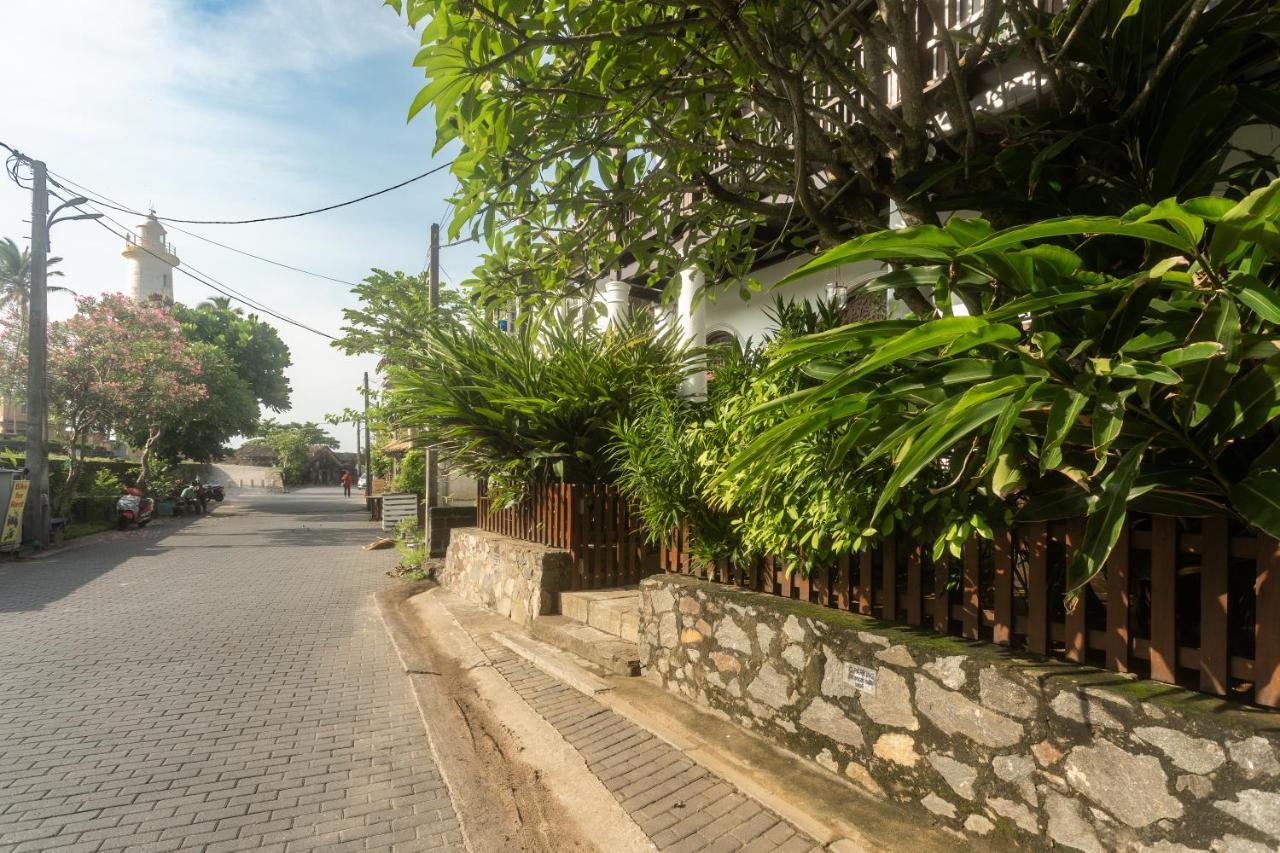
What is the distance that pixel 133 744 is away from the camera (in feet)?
13.4

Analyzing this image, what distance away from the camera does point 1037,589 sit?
267cm

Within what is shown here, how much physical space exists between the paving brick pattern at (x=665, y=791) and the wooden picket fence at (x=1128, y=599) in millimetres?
1092

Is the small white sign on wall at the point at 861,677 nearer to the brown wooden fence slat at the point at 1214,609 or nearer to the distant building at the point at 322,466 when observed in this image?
the brown wooden fence slat at the point at 1214,609

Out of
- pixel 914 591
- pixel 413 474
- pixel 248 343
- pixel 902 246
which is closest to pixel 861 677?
pixel 914 591

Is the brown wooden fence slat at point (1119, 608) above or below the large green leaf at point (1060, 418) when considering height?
below

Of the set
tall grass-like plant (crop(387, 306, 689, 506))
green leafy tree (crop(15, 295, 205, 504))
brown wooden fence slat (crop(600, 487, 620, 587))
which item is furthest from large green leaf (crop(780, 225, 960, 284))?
green leafy tree (crop(15, 295, 205, 504))

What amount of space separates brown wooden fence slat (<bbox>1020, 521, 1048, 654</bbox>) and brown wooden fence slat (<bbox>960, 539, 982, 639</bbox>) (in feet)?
0.72

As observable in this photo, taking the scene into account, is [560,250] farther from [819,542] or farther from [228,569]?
[228,569]

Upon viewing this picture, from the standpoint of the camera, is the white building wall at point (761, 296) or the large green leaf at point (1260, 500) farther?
the white building wall at point (761, 296)

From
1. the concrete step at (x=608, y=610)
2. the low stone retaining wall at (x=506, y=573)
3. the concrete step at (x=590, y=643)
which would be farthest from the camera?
the low stone retaining wall at (x=506, y=573)

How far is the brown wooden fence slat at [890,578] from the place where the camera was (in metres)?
3.22

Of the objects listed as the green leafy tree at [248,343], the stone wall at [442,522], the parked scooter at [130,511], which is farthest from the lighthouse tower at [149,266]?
the stone wall at [442,522]

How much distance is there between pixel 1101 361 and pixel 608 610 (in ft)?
14.6

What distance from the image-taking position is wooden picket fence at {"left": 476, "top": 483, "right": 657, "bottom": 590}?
654cm
